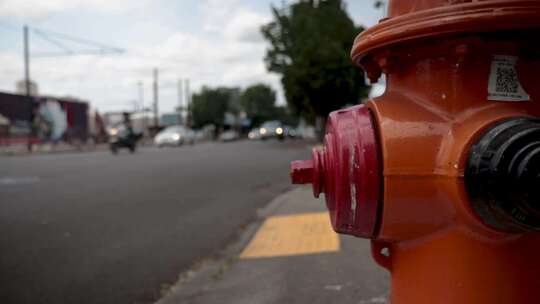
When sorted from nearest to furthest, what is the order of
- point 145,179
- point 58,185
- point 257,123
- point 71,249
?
point 71,249 → point 58,185 → point 145,179 → point 257,123

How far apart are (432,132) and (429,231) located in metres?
0.24

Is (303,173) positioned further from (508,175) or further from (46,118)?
(46,118)

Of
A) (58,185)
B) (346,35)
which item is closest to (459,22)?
(58,185)

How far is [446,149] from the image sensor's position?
1.16 m

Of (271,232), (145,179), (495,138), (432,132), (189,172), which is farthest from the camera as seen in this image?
(189,172)

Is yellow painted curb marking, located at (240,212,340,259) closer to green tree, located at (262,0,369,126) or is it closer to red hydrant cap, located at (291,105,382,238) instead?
red hydrant cap, located at (291,105,382,238)

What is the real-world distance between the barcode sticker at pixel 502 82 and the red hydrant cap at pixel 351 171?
0.95 feet

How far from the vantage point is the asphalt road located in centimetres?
343

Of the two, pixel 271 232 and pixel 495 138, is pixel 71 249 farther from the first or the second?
pixel 495 138

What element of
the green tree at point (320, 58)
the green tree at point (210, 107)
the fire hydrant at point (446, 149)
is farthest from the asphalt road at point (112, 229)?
the green tree at point (210, 107)

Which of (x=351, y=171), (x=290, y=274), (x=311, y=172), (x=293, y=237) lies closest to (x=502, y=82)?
(x=351, y=171)

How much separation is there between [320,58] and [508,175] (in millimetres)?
23515

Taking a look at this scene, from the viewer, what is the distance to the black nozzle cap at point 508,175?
1.01 meters

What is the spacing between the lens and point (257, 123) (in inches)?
3324
